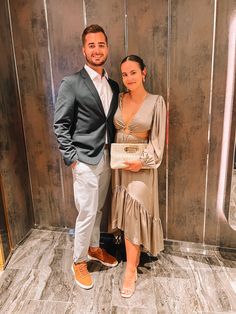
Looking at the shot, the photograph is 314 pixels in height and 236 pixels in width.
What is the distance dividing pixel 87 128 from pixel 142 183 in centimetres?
53

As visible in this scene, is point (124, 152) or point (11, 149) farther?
point (11, 149)

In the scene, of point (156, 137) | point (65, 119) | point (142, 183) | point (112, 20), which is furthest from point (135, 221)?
point (112, 20)

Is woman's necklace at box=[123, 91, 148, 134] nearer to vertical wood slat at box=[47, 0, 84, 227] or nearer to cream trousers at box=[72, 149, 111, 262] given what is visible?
cream trousers at box=[72, 149, 111, 262]

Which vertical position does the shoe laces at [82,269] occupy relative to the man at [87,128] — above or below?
below

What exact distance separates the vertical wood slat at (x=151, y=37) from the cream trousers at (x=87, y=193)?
0.66 m

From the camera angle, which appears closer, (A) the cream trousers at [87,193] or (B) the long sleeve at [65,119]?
(B) the long sleeve at [65,119]

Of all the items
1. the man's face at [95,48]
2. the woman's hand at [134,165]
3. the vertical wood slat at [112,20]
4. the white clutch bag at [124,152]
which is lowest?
the woman's hand at [134,165]

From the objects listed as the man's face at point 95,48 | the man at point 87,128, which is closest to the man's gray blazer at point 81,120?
the man at point 87,128

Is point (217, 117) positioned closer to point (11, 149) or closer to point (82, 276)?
point (82, 276)

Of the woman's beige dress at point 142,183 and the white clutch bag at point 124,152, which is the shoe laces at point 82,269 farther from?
the white clutch bag at point 124,152

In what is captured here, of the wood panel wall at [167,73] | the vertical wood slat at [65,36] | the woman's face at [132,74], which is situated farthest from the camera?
the vertical wood slat at [65,36]

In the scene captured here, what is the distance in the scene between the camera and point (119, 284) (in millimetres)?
2148

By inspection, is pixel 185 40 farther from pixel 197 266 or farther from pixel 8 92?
pixel 197 266

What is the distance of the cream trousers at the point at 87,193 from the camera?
2.06 meters
